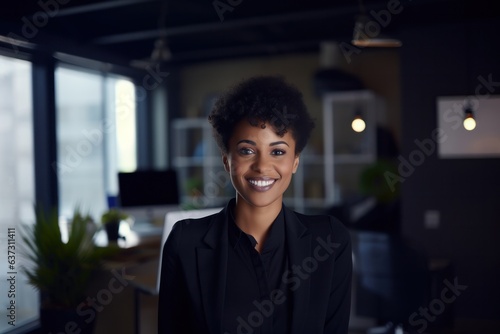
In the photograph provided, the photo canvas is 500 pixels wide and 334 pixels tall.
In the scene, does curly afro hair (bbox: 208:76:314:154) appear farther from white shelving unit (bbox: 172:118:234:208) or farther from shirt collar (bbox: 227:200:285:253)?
white shelving unit (bbox: 172:118:234:208)

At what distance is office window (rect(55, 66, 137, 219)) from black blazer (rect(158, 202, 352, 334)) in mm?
4013

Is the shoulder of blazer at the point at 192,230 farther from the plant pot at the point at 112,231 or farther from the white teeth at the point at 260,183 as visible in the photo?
the plant pot at the point at 112,231

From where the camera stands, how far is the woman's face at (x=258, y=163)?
4.50 feet

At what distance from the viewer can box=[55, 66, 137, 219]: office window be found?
566 cm

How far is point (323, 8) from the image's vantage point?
462 cm

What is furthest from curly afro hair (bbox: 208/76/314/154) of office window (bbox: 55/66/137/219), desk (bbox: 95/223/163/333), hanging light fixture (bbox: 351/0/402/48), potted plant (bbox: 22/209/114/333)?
office window (bbox: 55/66/137/219)

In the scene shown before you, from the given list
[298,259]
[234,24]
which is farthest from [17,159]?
[298,259]

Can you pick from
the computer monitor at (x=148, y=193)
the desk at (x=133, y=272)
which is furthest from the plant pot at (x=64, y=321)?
the computer monitor at (x=148, y=193)

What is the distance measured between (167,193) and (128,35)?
1.88 metres

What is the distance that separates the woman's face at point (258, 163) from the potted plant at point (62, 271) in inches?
100

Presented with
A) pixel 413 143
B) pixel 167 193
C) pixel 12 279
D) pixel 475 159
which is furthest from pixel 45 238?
pixel 475 159

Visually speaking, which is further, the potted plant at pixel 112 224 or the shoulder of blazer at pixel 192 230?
the potted plant at pixel 112 224

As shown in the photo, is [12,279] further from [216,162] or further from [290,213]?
[216,162]

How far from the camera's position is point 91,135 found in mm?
6160
